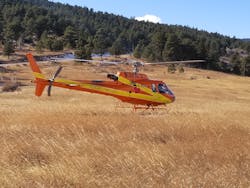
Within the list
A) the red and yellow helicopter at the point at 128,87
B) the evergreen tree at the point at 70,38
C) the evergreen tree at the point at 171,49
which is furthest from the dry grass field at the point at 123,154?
the evergreen tree at the point at 70,38

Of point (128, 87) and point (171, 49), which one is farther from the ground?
point (128, 87)

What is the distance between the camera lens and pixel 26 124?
14844 mm

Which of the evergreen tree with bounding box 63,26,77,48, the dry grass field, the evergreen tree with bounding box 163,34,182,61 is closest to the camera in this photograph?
the dry grass field

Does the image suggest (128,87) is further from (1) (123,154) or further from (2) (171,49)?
(2) (171,49)

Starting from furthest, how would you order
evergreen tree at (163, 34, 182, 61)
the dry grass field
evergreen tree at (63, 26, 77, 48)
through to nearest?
1. evergreen tree at (63, 26, 77, 48)
2. evergreen tree at (163, 34, 182, 61)
3. the dry grass field

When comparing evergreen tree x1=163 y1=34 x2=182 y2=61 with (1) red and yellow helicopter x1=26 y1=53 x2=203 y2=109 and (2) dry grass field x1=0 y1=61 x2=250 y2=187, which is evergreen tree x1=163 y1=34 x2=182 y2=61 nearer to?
(1) red and yellow helicopter x1=26 y1=53 x2=203 y2=109

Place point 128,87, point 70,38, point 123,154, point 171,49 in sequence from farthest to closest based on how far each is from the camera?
point 70,38, point 171,49, point 128,87, point 123,154

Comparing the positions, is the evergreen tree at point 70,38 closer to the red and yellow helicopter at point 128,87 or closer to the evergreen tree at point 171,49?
the evergreen tree at point 171,49

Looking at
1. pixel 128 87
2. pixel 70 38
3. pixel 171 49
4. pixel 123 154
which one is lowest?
pixel 171 49

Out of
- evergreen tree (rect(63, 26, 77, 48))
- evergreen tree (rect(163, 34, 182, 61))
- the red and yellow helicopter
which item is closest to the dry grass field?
the red and yellow helicopter

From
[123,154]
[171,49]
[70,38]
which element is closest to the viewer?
[123,154]

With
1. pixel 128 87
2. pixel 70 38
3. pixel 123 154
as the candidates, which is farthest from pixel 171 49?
pixel 123 154

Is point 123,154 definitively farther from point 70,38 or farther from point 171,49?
point 70,38

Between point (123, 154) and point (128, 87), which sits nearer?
point (123, 154)
